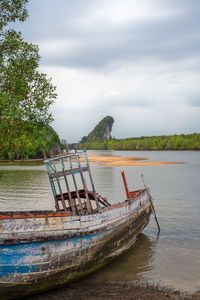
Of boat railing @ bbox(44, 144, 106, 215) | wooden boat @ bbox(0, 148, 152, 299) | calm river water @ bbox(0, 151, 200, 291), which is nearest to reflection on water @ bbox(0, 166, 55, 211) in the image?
calm river water @ bbox(0, 151, 200, 291)

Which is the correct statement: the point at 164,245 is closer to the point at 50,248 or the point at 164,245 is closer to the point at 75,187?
the point at 75,187

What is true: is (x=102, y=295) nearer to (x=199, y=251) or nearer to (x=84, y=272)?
(x=84, y=272)

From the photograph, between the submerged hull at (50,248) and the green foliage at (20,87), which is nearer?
the submerged hull at (50,248)

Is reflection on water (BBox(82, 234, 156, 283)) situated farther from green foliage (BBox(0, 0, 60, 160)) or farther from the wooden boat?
green foliage (BBox(0, 0, 60, 160))

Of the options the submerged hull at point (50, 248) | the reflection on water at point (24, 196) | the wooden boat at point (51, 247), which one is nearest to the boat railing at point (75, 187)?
the wooden boat at point (51, 247)

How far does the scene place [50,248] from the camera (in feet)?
26.5

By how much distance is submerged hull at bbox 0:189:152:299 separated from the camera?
7.43m

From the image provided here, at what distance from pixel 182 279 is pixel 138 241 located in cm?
393

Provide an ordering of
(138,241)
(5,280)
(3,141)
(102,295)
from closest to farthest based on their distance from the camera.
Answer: (5,280) → (102,295) → (3,141) → (138,241)

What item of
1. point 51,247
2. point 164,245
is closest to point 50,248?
point 51,247

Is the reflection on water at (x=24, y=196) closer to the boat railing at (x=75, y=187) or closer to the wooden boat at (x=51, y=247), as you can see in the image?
the boat railing at (x=75, y=187)

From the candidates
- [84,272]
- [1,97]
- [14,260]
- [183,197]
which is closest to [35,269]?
[14,260]

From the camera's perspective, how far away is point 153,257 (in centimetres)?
1155

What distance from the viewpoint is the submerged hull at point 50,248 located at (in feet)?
24.4
